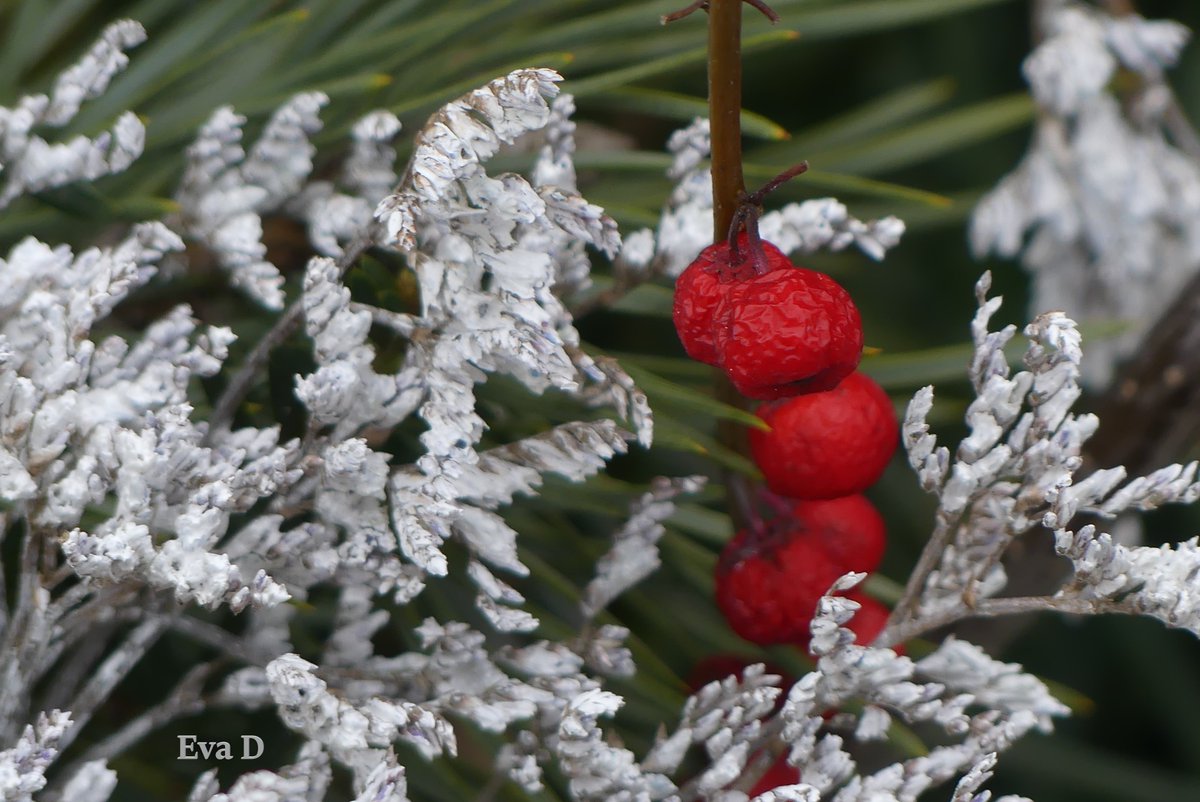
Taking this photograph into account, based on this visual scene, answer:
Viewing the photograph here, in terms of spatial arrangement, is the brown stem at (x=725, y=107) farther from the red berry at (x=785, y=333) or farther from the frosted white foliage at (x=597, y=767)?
the frosted white foliage at (x=597, y=767)

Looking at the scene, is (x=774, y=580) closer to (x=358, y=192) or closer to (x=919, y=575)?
(x=919, y=575)

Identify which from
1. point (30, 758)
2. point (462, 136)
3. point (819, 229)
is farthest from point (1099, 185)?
point (30, 758)

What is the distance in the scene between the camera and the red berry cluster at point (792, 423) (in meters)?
0.33

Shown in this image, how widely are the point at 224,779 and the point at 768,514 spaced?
0.23 metres

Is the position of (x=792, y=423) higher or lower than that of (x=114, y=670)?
higher

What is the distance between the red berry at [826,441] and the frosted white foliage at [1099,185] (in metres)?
0.29

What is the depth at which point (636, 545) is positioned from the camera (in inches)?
16.2

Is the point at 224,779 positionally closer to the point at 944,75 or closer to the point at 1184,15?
the point at 944,75

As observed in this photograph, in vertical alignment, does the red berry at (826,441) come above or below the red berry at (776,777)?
above

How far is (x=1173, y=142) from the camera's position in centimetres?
77

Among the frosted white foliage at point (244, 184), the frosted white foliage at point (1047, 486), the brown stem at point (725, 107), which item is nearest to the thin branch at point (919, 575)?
the frosted white foliage at point (1047, 486)

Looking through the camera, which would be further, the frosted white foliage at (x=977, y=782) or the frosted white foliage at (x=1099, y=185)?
the frosted white foliage at (x=1099, y=185)

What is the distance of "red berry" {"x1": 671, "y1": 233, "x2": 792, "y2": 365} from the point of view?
13.7 inches

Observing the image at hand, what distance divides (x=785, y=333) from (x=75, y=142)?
0.80ft
